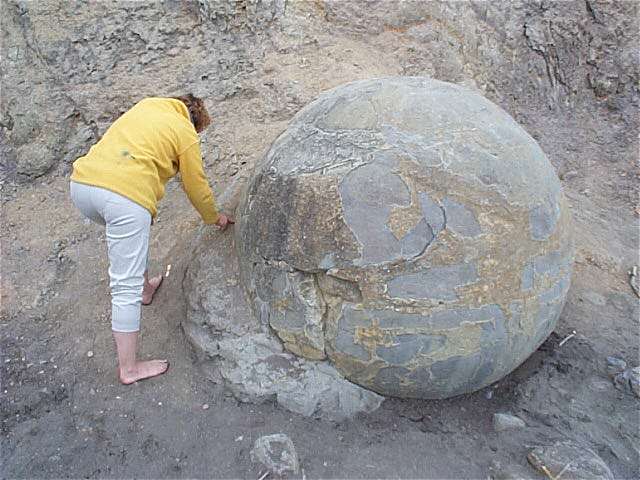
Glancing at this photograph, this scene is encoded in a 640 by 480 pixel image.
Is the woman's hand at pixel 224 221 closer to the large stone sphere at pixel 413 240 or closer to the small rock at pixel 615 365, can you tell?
the large stone sphere at pixel 413 240

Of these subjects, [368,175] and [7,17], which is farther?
[7,17]

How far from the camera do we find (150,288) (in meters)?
3.17

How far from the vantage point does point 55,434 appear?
8.15ft

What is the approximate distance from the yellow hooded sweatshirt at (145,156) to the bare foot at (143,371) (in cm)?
76

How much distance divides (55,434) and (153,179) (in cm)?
122

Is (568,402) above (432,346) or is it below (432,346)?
below

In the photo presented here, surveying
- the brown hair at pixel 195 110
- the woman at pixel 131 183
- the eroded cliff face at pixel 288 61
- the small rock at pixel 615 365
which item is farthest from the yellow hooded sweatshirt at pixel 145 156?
the small rock at pixel 615 365

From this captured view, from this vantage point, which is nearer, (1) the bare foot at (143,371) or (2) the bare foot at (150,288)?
(1) the bare foot at (143,371)

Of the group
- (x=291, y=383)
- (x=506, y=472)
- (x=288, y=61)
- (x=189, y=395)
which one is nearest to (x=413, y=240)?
(x=291, y=383)

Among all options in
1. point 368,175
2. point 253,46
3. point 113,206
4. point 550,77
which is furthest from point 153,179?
point 550,77

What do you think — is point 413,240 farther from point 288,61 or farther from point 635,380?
point 288,61

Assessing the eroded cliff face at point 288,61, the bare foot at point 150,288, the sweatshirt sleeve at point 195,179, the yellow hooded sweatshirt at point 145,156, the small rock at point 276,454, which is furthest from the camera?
the eroded cliff face at point 288,61

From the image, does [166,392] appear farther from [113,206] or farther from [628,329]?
[628,329]

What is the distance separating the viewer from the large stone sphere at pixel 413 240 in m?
2.10
